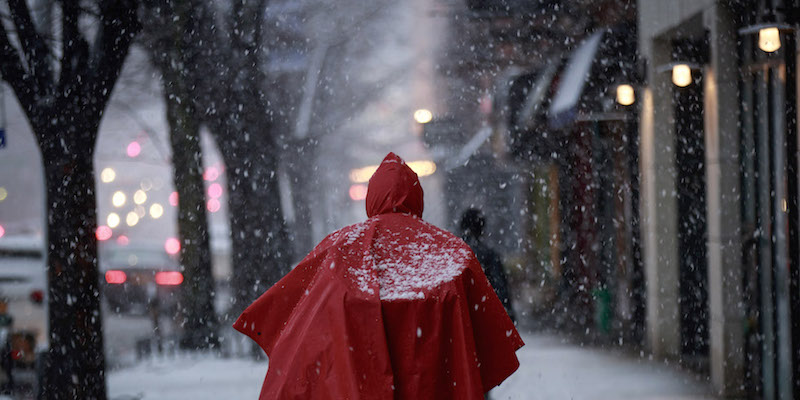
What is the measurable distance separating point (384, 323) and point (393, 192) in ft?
2.05

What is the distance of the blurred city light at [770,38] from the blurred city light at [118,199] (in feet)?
86.8

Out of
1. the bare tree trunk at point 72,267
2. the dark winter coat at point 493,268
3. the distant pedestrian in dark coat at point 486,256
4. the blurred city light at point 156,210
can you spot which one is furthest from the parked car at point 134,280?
the blurred city light at point 156,210

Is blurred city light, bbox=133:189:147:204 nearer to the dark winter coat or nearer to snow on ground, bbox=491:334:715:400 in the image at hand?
snow on ground, bbox=491:334:715:400

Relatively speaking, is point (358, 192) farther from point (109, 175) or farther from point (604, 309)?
point (604, 309)

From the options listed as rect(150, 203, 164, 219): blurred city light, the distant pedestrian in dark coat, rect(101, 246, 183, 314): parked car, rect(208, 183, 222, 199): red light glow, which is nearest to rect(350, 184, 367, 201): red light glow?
rect(150, 203, 164, 219): blurred city light

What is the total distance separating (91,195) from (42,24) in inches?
150

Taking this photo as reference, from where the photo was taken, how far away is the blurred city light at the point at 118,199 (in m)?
29.5

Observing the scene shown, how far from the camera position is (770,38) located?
20.1ft

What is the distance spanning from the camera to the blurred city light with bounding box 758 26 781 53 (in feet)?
20.0

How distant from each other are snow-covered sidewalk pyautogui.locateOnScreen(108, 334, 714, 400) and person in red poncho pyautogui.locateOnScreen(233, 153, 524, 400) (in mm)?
4688

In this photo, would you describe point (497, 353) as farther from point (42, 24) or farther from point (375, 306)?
point (42, 24)

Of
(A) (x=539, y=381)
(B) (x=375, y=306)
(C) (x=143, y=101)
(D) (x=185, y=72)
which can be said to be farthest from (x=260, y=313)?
(C) (x=143, y=101)

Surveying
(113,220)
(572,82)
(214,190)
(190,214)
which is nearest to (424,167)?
(214,190)

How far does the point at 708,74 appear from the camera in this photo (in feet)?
29.1
